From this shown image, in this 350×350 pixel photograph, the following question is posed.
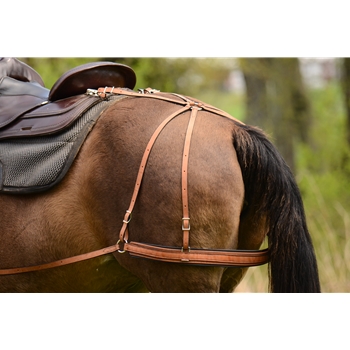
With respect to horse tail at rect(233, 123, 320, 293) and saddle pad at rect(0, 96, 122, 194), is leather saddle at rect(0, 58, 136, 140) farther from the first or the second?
horse tail at rect(233, 123, 320, 293)

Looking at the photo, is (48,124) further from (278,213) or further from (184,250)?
(278,213)

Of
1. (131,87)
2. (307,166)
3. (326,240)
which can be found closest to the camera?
(131,87)

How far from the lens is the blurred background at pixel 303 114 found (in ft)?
18.9

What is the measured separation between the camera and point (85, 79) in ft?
8.80

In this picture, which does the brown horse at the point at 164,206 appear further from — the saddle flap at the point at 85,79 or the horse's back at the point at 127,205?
the saddle flap at the point at 85,79

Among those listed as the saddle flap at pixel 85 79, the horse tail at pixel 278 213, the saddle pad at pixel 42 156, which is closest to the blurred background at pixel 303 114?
the horse tail at pixel 278 213

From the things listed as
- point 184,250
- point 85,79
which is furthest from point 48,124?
point 184,250

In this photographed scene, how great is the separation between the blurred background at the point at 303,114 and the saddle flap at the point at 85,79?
10.5ft

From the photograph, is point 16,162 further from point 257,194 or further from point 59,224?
point 257,194

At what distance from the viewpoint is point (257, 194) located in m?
2.28

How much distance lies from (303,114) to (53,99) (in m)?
7.79

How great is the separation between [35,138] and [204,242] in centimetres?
110
